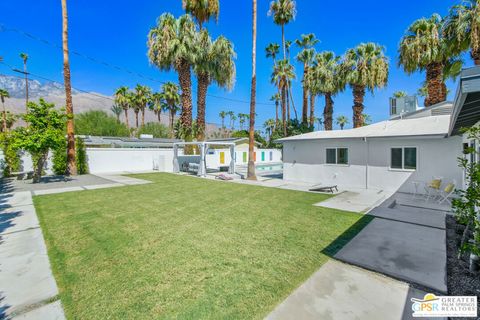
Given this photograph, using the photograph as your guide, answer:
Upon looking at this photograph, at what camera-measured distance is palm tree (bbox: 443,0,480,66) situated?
9609mm

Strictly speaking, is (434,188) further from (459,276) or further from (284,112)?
(284,112)

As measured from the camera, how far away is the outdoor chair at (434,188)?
26.8 ft

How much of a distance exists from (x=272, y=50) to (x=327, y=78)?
9.77 meters

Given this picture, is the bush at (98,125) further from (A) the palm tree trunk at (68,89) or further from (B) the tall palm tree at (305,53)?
(B) the tall palm tree at (305,53)

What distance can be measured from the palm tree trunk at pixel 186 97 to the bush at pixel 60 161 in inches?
337

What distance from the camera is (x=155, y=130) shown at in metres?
50.5

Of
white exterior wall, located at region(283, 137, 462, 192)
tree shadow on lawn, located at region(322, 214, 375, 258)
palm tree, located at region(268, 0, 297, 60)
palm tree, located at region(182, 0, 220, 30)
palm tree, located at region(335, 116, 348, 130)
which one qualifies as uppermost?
palm tree, located at region(268, 0, 297, 60)

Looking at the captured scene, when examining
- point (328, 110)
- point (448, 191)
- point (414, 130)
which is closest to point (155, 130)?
point (328, 110)

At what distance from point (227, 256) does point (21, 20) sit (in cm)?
2260

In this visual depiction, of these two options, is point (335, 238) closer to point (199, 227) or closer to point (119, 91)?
point (199, 227)

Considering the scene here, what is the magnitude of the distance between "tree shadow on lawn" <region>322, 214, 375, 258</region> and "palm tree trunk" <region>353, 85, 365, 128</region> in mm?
16405

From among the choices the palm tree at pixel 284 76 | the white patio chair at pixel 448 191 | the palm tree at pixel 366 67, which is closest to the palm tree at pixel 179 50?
the palm tree at pixel 284 76

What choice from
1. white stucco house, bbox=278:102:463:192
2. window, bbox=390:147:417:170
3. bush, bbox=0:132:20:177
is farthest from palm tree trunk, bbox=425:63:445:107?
bush, bbox=0:132:20:177

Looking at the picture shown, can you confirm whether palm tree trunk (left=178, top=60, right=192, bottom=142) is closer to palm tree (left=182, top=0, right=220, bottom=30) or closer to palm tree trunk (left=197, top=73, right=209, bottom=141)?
palm tree trunk (left=197, top=73, right=209, bottom=141)
